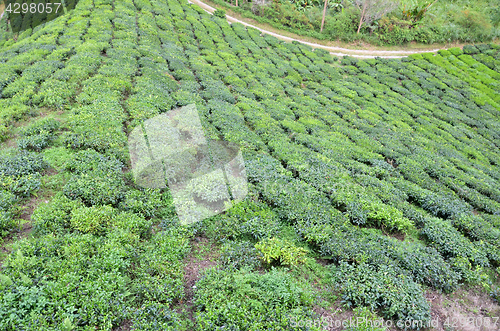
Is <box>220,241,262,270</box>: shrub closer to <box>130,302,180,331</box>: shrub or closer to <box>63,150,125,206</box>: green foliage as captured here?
<box>130,302,180,331</box>: shrub

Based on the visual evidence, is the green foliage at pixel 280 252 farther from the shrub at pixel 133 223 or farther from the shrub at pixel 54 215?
the shrub at pixel 54 215

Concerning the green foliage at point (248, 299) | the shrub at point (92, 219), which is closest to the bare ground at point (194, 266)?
the green foliage at point (248, 299)

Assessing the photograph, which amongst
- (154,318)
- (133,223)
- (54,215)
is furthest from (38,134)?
(154,318)

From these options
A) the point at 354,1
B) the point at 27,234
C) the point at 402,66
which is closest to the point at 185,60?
the point at 27,234

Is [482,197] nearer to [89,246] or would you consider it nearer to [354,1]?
[89,246]

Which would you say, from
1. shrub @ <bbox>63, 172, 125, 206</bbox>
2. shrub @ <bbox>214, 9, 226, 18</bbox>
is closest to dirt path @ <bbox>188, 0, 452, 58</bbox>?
shrub @ <bbox>214, 9, 226, 18</bbox>

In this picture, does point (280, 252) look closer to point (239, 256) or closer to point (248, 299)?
point (239, 256)
